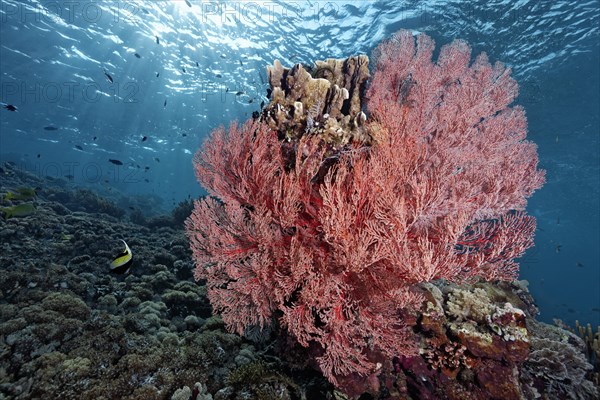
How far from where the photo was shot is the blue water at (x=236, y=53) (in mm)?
16172

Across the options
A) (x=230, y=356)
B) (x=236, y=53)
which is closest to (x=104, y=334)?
(x=230, y=356)

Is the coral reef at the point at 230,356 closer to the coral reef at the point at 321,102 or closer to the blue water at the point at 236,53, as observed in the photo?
the coral reef at the point at 321,102

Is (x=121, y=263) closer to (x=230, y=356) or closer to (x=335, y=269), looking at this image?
(x=230, y=356)

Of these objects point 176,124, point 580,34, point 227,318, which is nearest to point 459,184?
point 227,318

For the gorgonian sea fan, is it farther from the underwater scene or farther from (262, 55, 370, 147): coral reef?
(262, 55, 370, 147): coral reef

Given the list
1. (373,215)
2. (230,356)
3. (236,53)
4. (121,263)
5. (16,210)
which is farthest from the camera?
(236,53)

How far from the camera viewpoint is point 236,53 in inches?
907

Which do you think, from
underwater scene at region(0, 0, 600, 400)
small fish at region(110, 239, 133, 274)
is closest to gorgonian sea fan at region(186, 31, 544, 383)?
underwater scene at region(0, 0, 600, 400)

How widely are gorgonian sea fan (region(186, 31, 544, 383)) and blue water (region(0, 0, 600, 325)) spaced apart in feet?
20.4

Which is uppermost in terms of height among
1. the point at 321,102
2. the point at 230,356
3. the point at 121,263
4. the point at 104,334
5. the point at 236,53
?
the point at 236,53

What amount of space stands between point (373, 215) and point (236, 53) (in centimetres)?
2395

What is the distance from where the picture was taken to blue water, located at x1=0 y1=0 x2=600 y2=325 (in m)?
16.2

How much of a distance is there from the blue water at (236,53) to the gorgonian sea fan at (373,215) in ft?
20.4

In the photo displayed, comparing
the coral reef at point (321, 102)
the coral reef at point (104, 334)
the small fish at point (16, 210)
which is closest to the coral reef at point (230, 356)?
the coral reef at point (104, 334)
